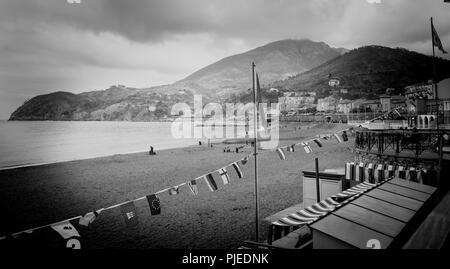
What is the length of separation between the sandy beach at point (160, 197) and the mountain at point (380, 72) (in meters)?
117

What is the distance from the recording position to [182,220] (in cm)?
1020

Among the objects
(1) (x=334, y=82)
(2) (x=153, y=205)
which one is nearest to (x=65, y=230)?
(2) (x=153, y=205)

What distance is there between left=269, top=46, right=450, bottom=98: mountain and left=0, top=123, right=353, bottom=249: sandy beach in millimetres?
117283

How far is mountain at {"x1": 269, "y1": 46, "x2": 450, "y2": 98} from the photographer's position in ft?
429

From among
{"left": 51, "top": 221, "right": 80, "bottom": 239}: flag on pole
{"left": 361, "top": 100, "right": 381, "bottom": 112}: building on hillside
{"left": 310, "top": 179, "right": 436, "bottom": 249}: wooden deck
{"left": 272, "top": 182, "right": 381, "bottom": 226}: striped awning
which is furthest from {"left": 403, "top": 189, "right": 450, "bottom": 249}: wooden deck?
{"left": 361, "top": 100, "right": 381, "bottom": 112}: building on hillside

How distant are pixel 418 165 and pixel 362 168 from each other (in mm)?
3222

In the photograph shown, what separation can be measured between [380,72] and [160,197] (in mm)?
171397

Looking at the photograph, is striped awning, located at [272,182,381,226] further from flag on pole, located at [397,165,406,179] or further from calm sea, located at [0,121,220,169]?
calm sea, located at [0,121,220,169]

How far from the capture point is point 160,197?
13242mm

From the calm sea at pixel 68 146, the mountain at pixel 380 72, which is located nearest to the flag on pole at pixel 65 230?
the calm sea at pixel 68 146

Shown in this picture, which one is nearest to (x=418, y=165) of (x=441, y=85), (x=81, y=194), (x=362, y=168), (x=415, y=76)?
(x=362, y=168)

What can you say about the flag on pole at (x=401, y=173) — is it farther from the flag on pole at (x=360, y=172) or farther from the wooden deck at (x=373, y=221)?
the wooden deck at (x=373, y=221)

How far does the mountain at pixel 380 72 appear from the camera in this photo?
→ 429 feet
